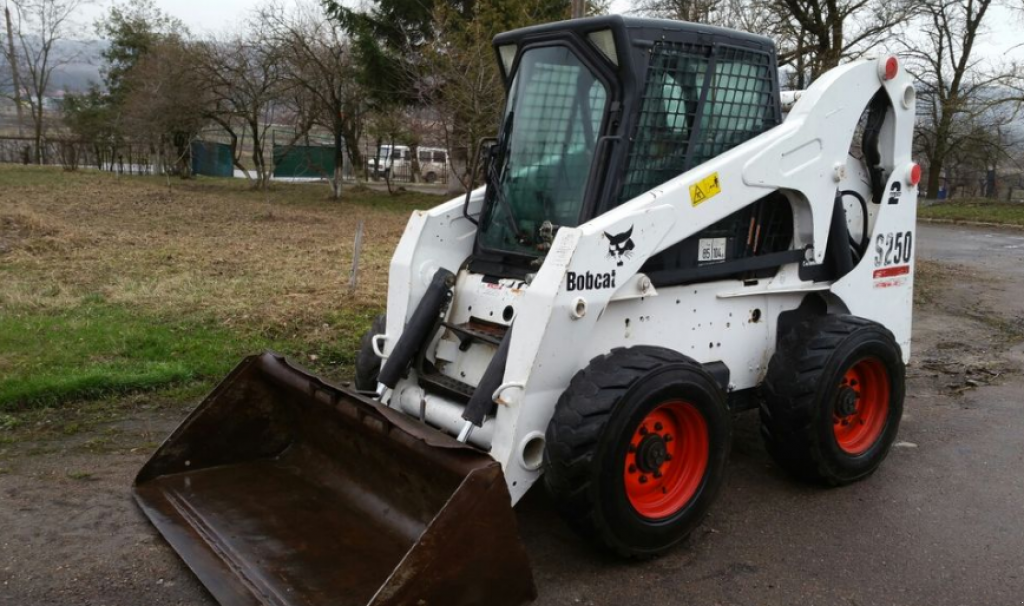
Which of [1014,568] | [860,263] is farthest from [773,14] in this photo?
[1014,568]

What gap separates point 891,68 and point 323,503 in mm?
3989

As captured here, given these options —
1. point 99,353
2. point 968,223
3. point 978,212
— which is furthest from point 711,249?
point 978,212

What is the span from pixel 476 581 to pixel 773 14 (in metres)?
25.1

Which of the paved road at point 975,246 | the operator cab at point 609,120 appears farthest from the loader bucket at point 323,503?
the paved road at point 975,246

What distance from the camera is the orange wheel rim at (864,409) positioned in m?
4.79

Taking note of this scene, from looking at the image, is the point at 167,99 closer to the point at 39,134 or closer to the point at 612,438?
the point at 39,134

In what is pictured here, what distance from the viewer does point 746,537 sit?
4.11 metres

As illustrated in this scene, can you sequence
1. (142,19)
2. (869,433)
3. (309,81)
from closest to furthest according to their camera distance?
(869,433)
(309,81)
(142,19)

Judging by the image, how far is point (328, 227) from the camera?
16.7 metres

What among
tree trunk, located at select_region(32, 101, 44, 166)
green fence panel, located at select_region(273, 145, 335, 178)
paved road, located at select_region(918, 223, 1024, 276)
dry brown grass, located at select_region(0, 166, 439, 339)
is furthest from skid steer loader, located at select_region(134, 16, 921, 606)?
tree trunk, located at select_region(32, 101, 44, 166)

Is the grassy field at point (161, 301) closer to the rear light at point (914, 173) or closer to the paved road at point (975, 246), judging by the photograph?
the rear light at point (914, 173)

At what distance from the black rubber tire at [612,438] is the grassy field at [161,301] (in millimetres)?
3334

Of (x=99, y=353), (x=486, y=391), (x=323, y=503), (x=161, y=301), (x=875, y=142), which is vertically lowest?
(x=323, y=503)

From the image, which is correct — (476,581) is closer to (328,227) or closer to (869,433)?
(869,433)
